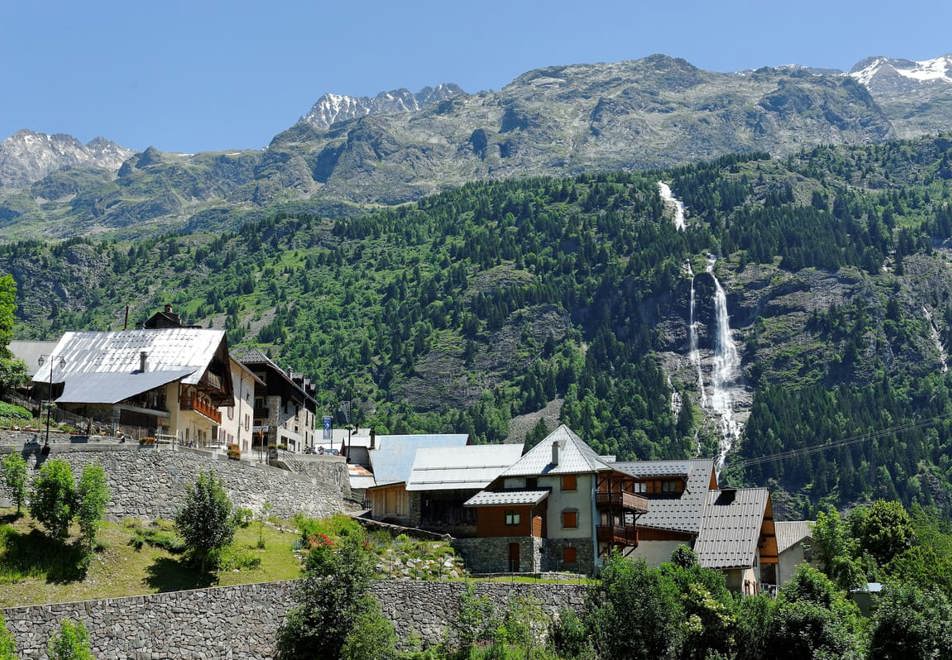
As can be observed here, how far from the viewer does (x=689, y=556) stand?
83688 millimetres

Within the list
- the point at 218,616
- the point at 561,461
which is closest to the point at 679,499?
the point at 561,461

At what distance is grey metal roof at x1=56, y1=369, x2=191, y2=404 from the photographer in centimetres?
7944

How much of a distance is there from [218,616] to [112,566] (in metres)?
6.11

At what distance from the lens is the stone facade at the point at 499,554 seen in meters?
85.7

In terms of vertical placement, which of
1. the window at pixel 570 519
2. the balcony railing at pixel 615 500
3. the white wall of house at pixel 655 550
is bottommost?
the white wall of house at pixel 655 550

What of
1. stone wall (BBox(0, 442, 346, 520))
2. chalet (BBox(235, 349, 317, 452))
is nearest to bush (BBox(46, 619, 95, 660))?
stone wall (BBox(0, 442, 346, 520))

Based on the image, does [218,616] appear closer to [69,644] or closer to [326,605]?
[326,605]

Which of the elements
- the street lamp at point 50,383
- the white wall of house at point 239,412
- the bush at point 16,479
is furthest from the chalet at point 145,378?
the bush at point 16,479

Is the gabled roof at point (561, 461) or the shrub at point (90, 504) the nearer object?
the shrub at point (90, 504)

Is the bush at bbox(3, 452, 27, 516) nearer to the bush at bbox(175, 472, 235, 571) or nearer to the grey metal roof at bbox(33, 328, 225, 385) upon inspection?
the bush at bbox(175, 472, 235, 571)

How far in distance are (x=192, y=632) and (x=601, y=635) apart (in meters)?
24.5

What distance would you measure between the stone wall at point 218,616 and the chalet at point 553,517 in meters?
12.0

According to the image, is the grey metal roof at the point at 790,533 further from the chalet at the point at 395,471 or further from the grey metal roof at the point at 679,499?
the chalet at the point at 395,471

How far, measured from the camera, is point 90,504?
61781mm
